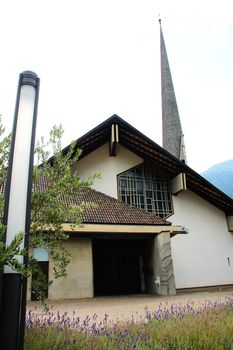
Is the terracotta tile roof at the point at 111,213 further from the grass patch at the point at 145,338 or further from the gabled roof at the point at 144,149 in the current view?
the grass patch at the point at 145,338

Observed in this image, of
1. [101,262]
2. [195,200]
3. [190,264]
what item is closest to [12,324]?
[101,262]

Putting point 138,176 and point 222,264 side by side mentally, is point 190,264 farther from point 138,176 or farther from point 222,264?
point 138,176

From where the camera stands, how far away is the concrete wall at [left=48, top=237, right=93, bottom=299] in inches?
470

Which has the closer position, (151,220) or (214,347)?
(214,347)

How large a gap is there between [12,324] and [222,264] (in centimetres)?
1770

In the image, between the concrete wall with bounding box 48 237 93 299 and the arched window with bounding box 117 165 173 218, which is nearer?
the concrete wall with bounding box 48 237 93 299

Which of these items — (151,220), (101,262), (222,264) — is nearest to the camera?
(151,220)

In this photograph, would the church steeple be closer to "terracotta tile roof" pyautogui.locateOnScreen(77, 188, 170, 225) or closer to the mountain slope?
"terracotta tile roof" pyautogui.locateOnScreen(77, 188, 170, 225)

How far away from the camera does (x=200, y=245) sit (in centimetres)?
1752

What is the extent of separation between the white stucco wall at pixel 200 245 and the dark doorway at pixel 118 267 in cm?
201

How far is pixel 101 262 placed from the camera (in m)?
16.4

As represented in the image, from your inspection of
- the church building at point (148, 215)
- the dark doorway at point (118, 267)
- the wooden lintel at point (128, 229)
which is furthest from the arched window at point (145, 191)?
the wooden lintel at point (128, 229)

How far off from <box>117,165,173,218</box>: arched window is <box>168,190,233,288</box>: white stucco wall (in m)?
0.62

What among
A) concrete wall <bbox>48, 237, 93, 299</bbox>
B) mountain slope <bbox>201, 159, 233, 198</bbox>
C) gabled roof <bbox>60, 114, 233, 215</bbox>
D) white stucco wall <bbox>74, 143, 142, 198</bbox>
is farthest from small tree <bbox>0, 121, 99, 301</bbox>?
mountain slope <bbox>201, 159, 233, 198</bbox>
